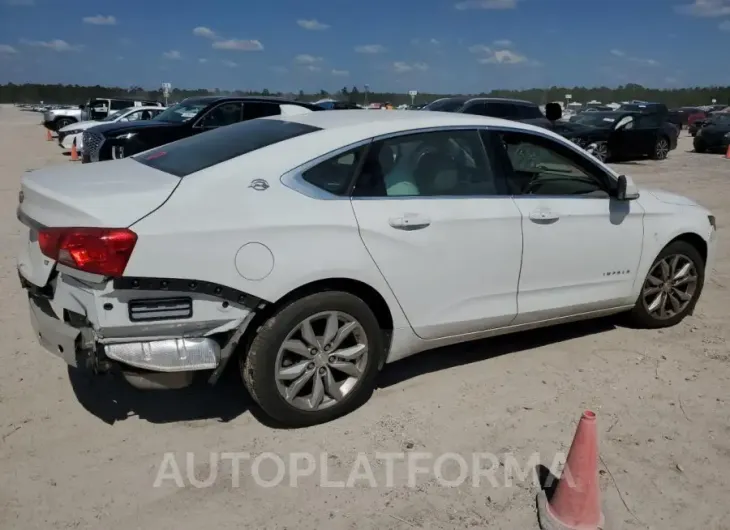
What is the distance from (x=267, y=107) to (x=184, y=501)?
1057 centimetres

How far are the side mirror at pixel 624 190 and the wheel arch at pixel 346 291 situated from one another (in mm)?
1925

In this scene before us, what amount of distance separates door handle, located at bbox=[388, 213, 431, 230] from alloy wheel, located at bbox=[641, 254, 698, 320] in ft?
7.13

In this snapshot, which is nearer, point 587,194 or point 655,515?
point 655,515

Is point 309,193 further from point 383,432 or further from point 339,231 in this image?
point 383,432

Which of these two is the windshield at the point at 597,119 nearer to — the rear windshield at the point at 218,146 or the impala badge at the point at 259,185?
the rear windshield at the point at 218,146

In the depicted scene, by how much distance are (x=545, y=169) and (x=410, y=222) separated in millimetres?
1419

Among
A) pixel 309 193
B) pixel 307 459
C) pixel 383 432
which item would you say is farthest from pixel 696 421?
pixel 309 193

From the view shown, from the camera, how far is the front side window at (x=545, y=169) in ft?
13.4

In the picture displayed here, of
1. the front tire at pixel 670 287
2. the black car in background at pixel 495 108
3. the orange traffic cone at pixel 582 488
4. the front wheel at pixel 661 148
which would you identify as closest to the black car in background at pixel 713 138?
the front wheel at pixel 661 148

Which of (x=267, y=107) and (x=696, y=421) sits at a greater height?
(x=267, y=107)

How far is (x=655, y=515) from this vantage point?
2.93 m

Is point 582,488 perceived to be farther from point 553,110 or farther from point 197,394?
point 553,110

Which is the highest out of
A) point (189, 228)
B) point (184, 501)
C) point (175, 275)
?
point (189, 228)

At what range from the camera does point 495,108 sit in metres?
15.3
